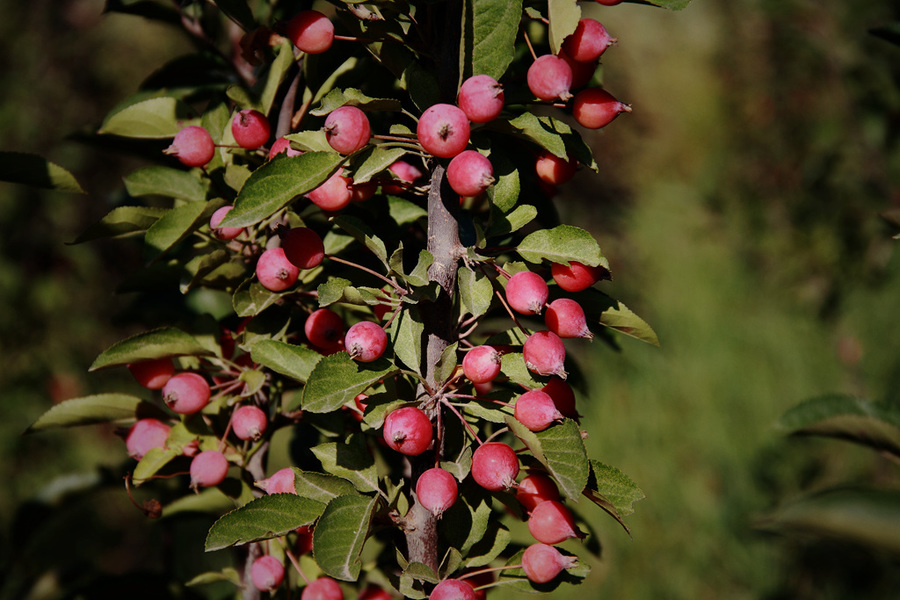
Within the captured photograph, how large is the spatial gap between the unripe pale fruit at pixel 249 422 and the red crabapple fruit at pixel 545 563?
28cm

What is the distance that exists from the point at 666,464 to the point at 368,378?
7.61 feet

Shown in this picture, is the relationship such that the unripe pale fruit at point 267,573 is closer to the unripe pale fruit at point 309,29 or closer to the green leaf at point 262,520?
the green leaf at point 262,520

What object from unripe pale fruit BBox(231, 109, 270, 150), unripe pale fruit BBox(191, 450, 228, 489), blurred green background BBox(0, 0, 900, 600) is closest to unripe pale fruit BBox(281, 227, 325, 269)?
unripe pale fruit BBox(231, 109, 270, 150)

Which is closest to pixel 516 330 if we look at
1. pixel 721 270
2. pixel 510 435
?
pixel 510 435

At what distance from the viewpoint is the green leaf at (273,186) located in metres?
0.50

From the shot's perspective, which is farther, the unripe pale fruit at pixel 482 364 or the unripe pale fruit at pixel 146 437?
the unripe pale fruit at pixel 146 437

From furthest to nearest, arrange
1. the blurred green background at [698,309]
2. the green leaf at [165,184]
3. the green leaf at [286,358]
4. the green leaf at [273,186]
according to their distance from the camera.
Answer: the blurred green background at [698,309] → the green leaf at [165,184] → the green leaf at [286,358] → the green leaf at [273,186]

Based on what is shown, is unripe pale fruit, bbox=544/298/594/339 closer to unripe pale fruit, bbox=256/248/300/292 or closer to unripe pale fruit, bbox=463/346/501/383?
unripe pale fruit, bbox=463/346/501/383

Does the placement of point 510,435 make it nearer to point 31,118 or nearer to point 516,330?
point 516,330

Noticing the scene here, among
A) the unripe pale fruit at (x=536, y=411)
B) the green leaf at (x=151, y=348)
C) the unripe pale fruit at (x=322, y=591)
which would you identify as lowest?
the unripe pale fruit at (x=322, y=591)

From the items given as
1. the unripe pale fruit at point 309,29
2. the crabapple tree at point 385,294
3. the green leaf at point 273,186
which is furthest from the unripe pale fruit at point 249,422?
the unripe pale fruit at point 309,29

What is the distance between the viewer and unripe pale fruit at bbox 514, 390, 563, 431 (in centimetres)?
53

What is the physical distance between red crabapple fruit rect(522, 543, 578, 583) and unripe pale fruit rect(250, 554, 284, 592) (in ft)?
0.81

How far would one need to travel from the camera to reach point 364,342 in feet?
1.76
